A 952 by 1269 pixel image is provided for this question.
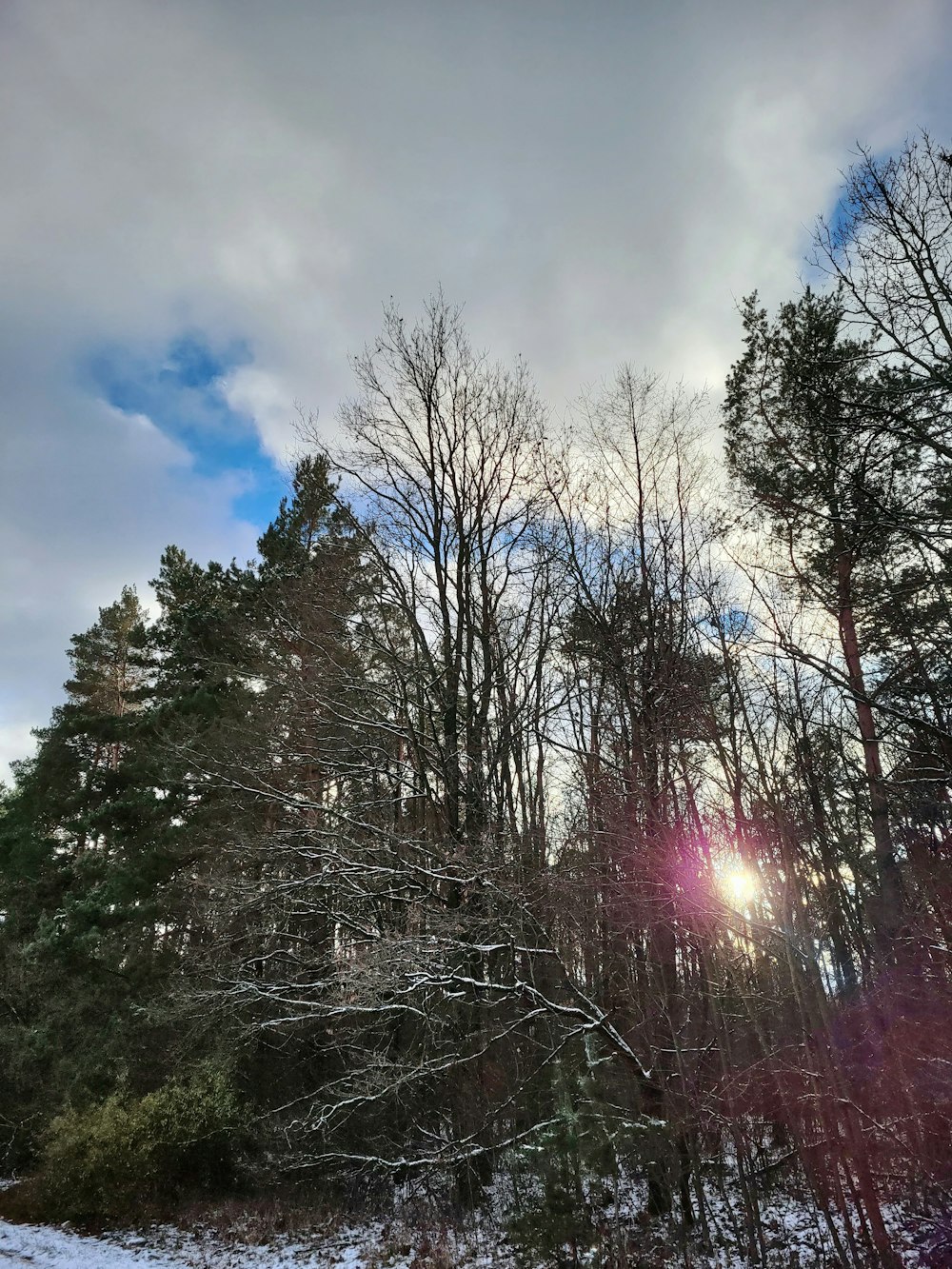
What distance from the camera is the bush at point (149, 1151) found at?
10977mm

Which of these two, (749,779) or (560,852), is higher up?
(749,779)

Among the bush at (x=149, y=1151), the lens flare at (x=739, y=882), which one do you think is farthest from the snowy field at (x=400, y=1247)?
the lens flare at (x=739, y=882)

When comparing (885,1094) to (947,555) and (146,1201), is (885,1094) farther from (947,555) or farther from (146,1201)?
(146,1201)

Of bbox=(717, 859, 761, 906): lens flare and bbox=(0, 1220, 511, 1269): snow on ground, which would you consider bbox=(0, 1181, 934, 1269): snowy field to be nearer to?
bbox=(0, 1220, 511, 1269): snow on ground

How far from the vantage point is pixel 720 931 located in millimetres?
9094

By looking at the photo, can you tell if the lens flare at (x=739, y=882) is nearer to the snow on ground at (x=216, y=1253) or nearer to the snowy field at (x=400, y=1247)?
the snowy field at (x=400, y=1247)

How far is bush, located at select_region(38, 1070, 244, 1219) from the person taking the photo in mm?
10977

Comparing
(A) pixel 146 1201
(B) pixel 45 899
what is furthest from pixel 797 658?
(B) pixel 45 899

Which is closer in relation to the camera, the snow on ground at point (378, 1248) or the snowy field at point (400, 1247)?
the snowy field at point (400, 1247)

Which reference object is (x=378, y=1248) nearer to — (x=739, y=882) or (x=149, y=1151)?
(x=149, y=1151)

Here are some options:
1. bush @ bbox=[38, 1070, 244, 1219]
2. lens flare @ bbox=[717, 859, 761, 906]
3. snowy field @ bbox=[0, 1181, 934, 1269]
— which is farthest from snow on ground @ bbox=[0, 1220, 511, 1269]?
lens flare @ bbox=[717, 859, 761, 906]

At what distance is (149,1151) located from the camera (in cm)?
1098

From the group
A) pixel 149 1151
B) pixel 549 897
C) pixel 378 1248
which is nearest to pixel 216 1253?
pixel 378 1248

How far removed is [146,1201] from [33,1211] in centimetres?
236
